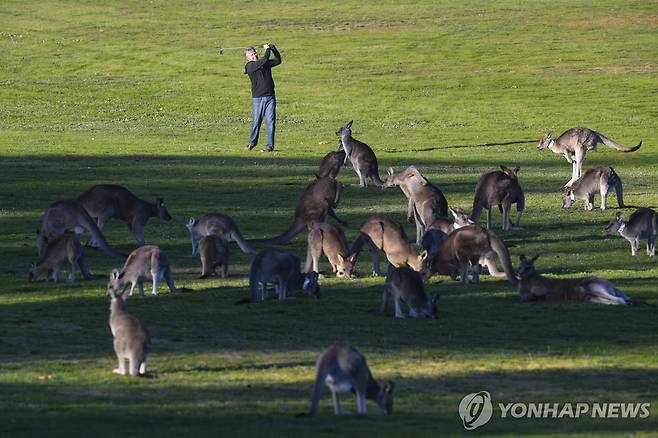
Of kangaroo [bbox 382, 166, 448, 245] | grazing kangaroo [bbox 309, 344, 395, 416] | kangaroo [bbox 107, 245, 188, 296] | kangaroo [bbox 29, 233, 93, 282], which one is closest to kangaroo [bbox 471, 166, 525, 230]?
kangaroo [bbox 382, 166, 448, 245]

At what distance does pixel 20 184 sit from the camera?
106ft

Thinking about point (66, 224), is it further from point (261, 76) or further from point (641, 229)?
point (261, 76)

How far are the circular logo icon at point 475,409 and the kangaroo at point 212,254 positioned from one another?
7385 millimetres

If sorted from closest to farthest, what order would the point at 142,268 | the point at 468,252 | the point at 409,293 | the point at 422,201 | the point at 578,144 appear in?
the point at 409,293, the point at 142,268, the point at 468,252, the point at 422,201, the point at 578,144

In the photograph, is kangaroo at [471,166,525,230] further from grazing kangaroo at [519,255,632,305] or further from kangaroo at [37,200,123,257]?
kangaroo at [37,200,123,257]

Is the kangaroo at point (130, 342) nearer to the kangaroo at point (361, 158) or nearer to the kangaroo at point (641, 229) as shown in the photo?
the kangaroo at point (641, 229)

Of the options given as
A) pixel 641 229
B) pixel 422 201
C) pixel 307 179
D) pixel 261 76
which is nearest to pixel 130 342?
pixel 422 201

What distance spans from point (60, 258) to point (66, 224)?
1632 millimetres

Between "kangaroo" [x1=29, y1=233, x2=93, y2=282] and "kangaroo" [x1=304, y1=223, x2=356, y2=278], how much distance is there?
2.98m

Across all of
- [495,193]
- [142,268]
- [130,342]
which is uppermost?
[495,193]

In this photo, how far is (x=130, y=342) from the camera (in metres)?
14.0

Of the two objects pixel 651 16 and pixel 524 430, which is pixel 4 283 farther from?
pixel 651 16

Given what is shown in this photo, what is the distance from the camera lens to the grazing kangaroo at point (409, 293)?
17391 millimetres

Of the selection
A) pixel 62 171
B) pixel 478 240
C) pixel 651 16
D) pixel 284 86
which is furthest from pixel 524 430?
pixel 651 16
